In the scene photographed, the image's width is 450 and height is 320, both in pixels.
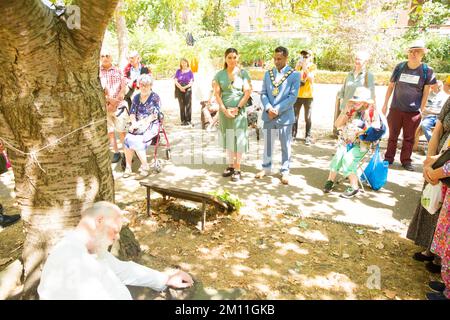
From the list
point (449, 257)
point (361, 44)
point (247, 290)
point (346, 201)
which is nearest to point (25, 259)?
point (247, 290)

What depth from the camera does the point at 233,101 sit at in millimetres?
6020

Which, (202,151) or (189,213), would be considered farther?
(202,151)

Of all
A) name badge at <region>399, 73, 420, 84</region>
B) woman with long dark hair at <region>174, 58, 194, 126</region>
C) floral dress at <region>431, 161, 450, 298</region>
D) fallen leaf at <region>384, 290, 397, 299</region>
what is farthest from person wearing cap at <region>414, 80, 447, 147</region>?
woman with long dark hair at <region>174, 58, 194, 126</region>

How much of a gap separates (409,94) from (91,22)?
19.4 ft

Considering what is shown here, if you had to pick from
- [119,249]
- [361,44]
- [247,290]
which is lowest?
[247,290]

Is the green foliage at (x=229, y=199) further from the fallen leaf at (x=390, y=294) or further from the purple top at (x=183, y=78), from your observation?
the purple top at (x=183, y=78)

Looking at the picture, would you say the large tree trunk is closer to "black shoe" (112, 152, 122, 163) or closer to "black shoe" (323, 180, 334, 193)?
"black shoe" (323, 180, 334, 193)

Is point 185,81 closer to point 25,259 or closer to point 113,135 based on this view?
point 113,135

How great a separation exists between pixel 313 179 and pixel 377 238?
81.6 inches

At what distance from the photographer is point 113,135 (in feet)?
23.6

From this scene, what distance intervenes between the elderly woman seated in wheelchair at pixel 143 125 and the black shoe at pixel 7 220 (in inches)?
80.1

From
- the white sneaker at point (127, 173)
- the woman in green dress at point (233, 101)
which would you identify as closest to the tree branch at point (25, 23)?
the woman in green dress at point (233, 101)

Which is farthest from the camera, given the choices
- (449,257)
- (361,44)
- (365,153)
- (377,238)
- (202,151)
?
(361,44)

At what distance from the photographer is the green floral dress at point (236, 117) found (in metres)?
5.98
